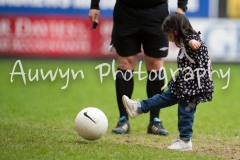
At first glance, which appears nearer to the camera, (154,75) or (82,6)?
(154,75)

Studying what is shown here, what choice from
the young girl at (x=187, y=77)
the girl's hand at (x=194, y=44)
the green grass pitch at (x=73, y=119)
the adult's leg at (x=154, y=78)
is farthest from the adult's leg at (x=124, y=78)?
the girl's hand at (x=194, y=44)

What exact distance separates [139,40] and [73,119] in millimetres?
1480

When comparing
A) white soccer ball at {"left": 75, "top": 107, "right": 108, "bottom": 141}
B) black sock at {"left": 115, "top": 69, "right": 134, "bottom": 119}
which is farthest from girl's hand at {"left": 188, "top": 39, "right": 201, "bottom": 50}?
black sock at {"left": 115, "top": 69, "right": 134, "bottom": 119}

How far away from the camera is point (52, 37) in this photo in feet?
55.8

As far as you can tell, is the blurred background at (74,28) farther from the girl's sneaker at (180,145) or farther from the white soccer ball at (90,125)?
the girl's sneaker at (180,145)

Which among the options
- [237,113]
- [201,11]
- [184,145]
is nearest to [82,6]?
[201,11]

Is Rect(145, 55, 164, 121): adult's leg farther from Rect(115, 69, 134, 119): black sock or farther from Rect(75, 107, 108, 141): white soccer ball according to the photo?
Rect(75, 107, 108, 141): white soccer ball

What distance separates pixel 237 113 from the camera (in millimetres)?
8617

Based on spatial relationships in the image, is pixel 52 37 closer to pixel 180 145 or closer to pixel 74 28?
pixel 74 28

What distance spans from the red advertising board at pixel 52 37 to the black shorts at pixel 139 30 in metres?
10.1

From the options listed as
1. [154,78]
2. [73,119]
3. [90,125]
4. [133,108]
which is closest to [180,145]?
[133,108]

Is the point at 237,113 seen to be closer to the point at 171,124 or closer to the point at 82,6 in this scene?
the point at 171,124

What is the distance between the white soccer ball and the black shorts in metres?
1.23

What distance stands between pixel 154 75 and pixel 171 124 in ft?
3.02
